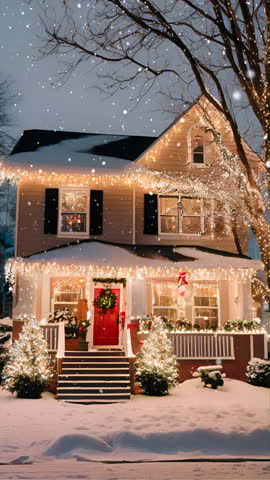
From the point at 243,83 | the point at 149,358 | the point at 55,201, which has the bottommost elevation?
the point at 149,358

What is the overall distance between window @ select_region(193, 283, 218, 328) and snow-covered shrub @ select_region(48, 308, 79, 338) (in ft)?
14.8

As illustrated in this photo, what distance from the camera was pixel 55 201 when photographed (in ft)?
59.1

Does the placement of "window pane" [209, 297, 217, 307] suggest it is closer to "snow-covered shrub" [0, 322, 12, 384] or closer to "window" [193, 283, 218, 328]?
"window" [193, 283, 218, 328]

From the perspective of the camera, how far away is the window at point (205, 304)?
18406mm

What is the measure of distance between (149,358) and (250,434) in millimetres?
5193

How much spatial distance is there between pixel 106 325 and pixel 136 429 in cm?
845

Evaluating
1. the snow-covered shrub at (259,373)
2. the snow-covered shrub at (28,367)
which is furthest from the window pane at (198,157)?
the snow-covered shrub at (28,367)

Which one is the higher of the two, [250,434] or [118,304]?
[118,304]

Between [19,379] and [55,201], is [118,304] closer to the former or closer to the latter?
[55,201]

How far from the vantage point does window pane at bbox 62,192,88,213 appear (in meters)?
18.3

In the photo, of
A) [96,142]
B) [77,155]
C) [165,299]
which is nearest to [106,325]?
[165,299]

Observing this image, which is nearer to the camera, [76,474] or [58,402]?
[76,474]

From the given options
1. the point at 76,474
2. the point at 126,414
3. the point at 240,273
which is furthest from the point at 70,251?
the point at 76,474

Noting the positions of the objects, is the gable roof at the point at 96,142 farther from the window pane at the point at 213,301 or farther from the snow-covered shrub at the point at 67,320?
the snow-covered shrub at the point at 67,320
